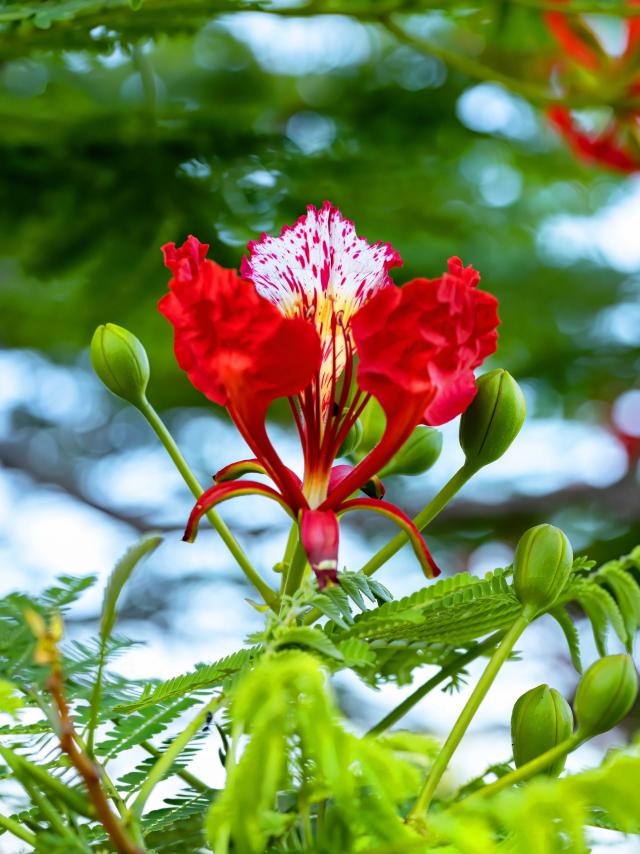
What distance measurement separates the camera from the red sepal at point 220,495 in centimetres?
66

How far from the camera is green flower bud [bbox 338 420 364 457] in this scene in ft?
2.57

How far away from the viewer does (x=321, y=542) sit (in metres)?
0.63

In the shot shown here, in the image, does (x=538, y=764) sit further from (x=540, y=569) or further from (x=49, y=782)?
(x=49, y=782)

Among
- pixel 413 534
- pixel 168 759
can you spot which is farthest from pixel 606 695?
pixel 168 759

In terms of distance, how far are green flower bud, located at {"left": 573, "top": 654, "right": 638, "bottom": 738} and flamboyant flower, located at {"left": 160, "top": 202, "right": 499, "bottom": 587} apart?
0.34ft

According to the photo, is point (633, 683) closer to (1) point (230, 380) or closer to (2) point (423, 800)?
(2) point (423, 800)

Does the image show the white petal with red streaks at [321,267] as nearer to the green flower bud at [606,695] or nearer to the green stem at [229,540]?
the green stem at [229,540]

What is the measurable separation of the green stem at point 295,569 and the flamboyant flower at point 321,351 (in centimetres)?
2

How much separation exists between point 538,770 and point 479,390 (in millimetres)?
238

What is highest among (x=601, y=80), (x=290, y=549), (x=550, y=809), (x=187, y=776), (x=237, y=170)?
(x=601, y=80)

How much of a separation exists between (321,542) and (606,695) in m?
0.17

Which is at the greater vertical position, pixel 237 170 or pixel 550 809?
pixel 237 170

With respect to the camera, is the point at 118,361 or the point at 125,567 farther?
the point at 118,361

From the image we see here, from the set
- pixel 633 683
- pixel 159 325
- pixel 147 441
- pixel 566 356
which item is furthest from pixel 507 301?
pixel 633 683
